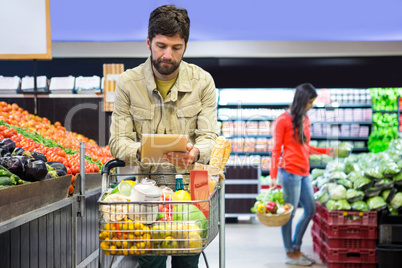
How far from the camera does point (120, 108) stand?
2381 millimetres

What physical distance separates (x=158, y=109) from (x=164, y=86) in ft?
0.44

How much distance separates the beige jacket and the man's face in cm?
18

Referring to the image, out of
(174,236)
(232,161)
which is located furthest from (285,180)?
(232,161)

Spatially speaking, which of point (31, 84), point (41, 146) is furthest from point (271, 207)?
point (31, 84)

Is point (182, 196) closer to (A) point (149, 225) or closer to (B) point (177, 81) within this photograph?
(A) point (149, 225)

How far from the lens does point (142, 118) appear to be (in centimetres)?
238

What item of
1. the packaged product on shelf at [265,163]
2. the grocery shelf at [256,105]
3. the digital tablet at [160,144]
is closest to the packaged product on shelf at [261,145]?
the packaged product on shelf at [265,163]

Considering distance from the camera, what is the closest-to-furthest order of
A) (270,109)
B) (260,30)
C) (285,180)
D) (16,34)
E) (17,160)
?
1. (17,160)
2. (16,34)
3. (285,180)
4. (260,30)
5. (270,109)

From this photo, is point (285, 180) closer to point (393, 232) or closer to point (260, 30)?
point (393, 232)

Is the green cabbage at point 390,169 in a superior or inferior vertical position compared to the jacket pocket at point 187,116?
inferior

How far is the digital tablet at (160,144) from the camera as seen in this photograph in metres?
1.78

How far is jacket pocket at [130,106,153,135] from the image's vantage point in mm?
2373

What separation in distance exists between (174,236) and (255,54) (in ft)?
27.2

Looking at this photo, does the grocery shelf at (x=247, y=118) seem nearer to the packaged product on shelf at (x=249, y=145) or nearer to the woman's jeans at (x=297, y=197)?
the packaged product on shelf at (x=249, y=145)
